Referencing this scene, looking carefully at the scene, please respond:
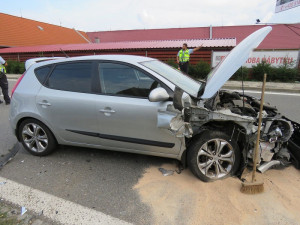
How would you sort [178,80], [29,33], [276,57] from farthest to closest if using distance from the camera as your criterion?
[29,33] → [276,57] → [178,80]

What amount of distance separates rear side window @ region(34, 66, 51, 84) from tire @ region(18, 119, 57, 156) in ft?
2.13

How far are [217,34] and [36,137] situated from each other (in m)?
24.5

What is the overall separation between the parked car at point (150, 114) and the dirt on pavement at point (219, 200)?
0.59 feet

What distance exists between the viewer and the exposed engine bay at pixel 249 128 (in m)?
2.53

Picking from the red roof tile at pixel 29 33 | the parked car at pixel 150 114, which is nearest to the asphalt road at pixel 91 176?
the parked car at pixel 150 114

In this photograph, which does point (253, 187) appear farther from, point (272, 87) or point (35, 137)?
point (272, 87)

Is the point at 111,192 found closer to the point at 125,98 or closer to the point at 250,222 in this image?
the point at 125,98

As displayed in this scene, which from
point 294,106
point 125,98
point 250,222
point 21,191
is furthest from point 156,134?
point 294,106

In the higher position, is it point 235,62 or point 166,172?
point 235,62

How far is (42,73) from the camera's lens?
346 cm

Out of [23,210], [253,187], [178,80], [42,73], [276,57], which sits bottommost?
[23,210]

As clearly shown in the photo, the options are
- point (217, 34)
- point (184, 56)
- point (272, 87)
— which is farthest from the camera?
point (217, 34)

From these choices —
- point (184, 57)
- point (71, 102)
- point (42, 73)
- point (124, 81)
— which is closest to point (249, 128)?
point (124, 81)

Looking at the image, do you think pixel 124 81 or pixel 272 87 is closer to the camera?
pixel 124 81
